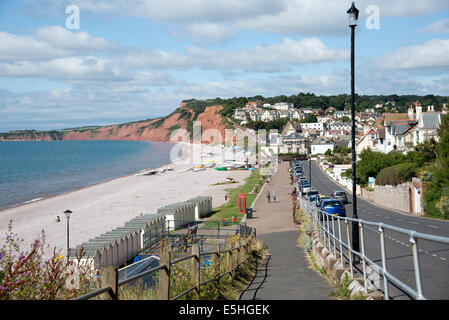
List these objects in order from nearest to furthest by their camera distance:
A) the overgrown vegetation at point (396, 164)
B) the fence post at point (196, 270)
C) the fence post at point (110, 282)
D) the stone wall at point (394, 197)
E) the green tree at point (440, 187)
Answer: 1. the fence post at point (110, 282)
2. the fence post at point (196, 270)
3. the green tree at point (440, 187)
4. the stone wall at point (394, 197)
5. the overgrown vegetation at point (396, 164)

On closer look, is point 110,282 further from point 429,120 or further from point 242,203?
point 429,120

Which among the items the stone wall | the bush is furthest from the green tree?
the bush

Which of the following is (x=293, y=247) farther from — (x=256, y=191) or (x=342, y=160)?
(x=342, y=160)

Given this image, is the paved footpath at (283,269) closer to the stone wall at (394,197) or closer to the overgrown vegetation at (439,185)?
the stone wall at (394,197)

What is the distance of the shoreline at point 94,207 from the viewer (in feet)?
124

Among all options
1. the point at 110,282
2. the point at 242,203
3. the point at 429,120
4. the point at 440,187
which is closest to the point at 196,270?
the point at 110,282

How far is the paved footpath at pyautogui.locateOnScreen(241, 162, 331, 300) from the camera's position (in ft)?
32.4

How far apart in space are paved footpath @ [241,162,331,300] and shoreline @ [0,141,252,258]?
1294cm

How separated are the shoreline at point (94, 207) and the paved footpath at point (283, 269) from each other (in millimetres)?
12944

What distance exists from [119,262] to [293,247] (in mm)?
8772

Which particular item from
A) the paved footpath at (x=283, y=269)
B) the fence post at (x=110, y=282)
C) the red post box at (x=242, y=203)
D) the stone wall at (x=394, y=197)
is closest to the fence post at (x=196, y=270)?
the paved footpath at (x=283, y=269)

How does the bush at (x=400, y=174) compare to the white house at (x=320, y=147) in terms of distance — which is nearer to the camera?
the bush at (x=400, y=174)

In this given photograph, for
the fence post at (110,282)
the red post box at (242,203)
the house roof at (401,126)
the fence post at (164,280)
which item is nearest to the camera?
the fence post at (110,282)

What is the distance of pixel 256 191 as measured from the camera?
2313 inches
